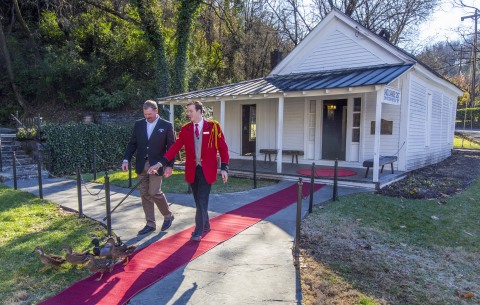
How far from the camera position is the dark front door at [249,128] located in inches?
561

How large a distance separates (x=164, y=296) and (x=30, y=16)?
24158mm

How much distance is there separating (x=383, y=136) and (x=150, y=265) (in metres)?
9.33

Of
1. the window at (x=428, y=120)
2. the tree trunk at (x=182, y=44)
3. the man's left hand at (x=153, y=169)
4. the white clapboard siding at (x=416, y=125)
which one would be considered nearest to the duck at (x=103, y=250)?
the man's left hand at (x=153, y=169)

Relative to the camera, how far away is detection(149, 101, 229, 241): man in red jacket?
4.71m

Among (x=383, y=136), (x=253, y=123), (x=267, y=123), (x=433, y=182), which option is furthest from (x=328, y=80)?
(x=253, y=123)

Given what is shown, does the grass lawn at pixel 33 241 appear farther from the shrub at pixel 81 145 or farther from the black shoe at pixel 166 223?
the shrub at pixel 81 145

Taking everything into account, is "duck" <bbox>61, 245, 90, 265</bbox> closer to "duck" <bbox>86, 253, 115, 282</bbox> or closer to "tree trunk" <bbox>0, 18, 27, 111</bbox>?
"duck" <bbox>86, 253, 115, 282</bbox>

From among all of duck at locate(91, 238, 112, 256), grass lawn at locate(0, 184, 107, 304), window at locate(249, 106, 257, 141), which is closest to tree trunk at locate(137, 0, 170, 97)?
window at locate(249, 106, 257, 141)

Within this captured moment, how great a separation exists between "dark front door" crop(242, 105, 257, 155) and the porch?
1.47m

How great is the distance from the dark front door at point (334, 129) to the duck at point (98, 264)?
9607mm

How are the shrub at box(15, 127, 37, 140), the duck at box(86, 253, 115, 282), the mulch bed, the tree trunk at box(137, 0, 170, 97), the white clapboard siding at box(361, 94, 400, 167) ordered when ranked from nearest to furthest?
the duck at box(86, 253, 115, 282)
the mulch bed
the white clapboard siding at box(361, 94, 400, 167)
the shrub at box(15, 127, 37, 140)
the tree trunk at box(137, 0, 170, 97)

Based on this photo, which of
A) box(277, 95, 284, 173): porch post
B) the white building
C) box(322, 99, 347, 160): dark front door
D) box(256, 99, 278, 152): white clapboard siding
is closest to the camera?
box(277, 95, 284, 173): porch post

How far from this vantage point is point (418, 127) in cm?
1210

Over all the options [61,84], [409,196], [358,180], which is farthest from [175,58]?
[409,196]
